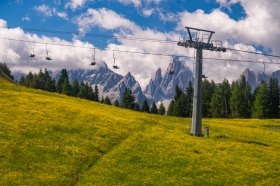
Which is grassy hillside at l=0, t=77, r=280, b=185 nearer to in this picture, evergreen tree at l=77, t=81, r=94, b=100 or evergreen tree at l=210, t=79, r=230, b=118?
evergreen tree at l=210, t=79, r=230, b=118

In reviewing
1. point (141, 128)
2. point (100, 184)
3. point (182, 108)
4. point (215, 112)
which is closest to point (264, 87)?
point (215, 112)

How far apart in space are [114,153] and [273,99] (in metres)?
131

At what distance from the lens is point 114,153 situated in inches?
1719

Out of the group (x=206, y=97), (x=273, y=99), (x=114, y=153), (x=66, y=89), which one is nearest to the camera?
(x=114, y=153)

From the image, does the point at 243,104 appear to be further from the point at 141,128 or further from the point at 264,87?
the point at 141,128

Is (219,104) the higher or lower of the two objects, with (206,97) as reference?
lower

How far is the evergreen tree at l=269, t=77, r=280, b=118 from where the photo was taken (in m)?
153

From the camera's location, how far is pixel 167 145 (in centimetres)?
4791

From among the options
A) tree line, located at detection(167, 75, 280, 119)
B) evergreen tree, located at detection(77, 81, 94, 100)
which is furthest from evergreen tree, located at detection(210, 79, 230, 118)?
evergreen tree, located at detection(77, 81, 94, 100)

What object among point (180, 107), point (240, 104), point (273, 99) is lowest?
point (180, 107)

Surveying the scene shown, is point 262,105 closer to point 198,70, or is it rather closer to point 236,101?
point 236,101

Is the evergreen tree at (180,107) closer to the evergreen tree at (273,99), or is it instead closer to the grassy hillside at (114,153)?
the evergreen tree at (273,99)

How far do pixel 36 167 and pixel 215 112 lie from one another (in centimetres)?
13722

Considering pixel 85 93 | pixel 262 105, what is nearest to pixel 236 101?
pixel 262 105
